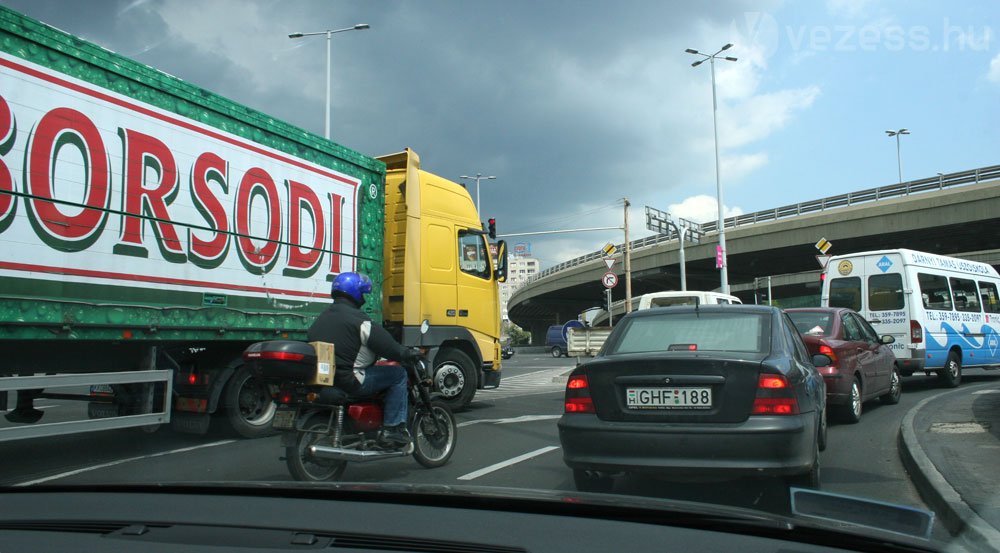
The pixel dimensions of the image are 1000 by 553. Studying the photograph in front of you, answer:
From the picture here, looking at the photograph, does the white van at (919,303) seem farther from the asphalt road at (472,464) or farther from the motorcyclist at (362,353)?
the motorcyclist at (362,353)

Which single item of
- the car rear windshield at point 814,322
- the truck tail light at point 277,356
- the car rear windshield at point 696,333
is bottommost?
the truck tail light at point 277,356

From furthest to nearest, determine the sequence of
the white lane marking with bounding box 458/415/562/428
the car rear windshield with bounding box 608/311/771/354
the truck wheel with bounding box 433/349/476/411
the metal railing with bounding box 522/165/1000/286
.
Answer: the metal railing with bounding box 522/165/1000/286 → the truck wheel with bounding box 433/349/476/411 → the white lane marking with bounding box 458/415/562/428 → the car rear windshield with bounding box 608/311/771/354

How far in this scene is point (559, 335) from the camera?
47688 mm

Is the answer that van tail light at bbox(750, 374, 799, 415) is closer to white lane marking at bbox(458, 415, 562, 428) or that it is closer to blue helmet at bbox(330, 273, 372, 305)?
blue helmet at bbox(330, 273, 372, 305)

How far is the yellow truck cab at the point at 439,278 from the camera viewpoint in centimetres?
1064

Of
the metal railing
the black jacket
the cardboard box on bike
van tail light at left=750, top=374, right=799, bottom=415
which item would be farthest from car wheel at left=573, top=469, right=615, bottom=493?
the metal railing

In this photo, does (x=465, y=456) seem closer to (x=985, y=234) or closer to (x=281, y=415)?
(x=281, y=415)

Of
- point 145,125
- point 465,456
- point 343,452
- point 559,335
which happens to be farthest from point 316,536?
point 559,335

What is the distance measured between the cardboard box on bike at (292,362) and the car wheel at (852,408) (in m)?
6.53

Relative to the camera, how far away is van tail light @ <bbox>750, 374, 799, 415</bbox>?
4.65m

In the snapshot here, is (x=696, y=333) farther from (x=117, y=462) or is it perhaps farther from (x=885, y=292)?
(x=885, y=292)

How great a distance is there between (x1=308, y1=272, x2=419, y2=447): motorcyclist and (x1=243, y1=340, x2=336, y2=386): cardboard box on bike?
25 centimetres

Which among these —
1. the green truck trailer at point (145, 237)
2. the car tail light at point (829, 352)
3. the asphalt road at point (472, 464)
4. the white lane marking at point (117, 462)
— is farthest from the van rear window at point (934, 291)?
the white lane marking at point (117, 462)

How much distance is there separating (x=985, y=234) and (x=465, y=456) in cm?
4348
